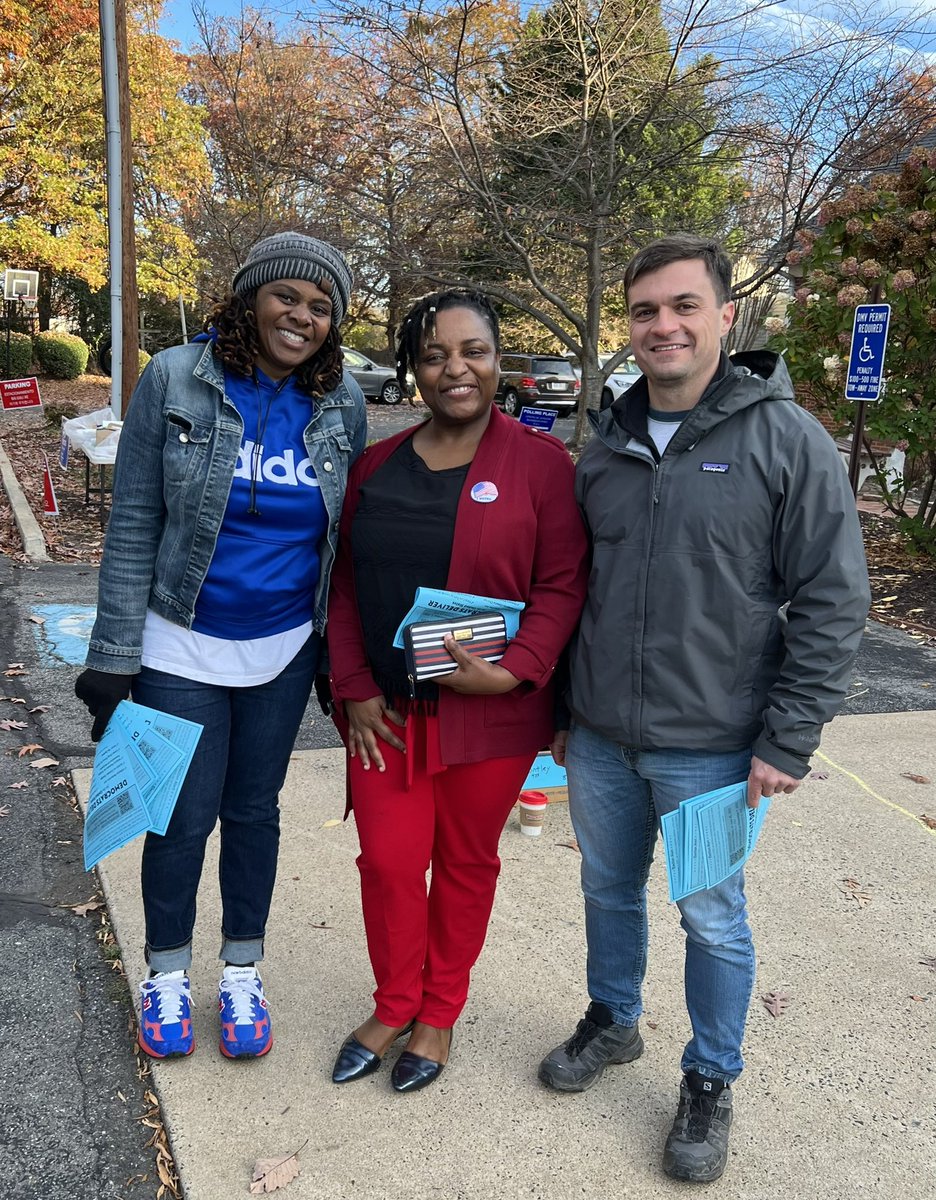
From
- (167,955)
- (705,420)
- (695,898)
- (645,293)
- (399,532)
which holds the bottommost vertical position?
(167,955)

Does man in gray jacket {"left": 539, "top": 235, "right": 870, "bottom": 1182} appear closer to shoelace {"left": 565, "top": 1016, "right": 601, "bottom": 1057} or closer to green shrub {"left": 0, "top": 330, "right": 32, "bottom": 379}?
shoelace {"left": 565, "top": 1016, "right": 601, "bottom": 1057}

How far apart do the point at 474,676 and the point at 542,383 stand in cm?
2294

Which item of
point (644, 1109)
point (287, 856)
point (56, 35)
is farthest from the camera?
point (56, 35)

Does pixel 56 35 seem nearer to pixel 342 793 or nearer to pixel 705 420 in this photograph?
pixel 342 793

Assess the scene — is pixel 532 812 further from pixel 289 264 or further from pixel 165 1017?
pixel 289 264

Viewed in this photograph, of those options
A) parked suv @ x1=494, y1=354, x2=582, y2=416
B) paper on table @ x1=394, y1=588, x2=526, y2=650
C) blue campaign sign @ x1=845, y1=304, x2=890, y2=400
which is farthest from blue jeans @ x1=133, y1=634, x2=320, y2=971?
parked suv @ x1=494, y1=354, x2=582, y2=416

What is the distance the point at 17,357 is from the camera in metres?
26.1

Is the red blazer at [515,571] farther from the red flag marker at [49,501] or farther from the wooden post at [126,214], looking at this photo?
the wooden post at [126,214]

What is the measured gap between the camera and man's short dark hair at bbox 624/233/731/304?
2.09m

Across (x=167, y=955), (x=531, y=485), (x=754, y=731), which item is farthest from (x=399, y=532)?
(x=167, y=955)

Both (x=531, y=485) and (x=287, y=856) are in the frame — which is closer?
(x=531, y=485)

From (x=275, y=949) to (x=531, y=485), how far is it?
1727 mm

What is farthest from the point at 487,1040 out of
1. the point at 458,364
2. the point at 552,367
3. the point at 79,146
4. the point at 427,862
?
the point at 79,146

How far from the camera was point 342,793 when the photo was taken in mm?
4160
